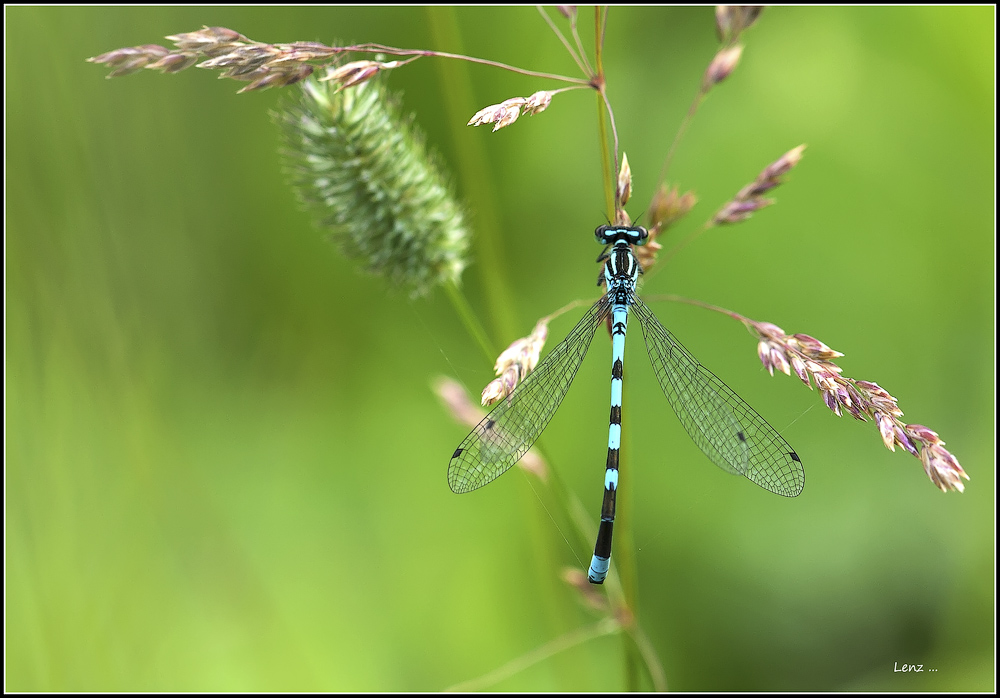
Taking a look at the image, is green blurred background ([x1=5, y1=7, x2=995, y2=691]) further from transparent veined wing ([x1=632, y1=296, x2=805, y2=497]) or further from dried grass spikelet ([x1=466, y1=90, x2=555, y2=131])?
dried grass spikelet ([x1=466, y1=90, x2=555, y2=131])

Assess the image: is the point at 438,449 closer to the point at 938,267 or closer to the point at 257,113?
the point at 257,113

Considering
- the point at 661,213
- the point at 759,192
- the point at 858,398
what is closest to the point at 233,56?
the point at 661,213

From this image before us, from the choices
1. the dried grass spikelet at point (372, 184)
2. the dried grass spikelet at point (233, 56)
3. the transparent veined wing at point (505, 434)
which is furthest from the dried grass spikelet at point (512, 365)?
the dried grass spikelet at point (233, 56)

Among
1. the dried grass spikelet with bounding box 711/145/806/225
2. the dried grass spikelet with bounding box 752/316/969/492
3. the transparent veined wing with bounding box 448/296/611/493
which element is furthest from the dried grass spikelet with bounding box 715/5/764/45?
the transparent veined wing with bounding box 448/296/611/493

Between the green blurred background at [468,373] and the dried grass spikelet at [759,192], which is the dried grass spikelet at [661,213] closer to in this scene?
the dried grass spikelet at [759,192]

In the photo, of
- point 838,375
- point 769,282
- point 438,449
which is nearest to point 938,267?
point 769,282

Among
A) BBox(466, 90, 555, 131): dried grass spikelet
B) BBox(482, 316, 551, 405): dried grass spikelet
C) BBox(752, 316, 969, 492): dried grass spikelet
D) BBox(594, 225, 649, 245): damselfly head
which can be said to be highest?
BBox(466, 90, 555, 131): dried grass spikelet

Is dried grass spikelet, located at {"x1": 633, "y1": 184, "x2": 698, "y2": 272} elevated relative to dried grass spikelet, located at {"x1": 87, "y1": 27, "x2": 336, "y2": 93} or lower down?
lower down
